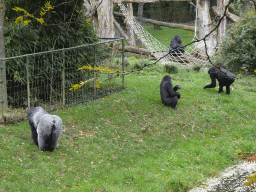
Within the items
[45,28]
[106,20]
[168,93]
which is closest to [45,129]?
[45,28]

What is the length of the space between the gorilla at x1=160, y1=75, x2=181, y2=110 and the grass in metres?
0.22

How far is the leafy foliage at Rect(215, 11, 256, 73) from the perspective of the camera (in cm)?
1494

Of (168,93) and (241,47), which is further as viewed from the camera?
(241,47)

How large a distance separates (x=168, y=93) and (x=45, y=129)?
486 centimetres

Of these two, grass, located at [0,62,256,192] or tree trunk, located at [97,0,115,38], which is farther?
tree trunk, located at [97,0,115,38]

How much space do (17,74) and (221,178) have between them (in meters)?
5.56

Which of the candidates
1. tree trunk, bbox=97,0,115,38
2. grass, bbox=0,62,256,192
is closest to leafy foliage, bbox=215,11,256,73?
grass, bbox=0,62,256,192

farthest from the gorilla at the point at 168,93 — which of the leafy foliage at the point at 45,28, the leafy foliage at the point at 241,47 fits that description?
the leafy foliage at the point at 241,47

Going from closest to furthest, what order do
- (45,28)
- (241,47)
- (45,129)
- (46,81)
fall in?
(45,129) < (46,81) < (45,28) < (241,47)

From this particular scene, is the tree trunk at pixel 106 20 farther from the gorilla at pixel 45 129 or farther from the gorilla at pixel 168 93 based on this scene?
the gorilla at pixel 45 129

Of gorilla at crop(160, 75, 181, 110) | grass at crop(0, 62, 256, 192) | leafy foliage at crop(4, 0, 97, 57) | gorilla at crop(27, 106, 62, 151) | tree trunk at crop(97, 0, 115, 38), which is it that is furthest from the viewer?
tree trunk at crop(97, 0, 115, 38)

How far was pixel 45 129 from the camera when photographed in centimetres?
591

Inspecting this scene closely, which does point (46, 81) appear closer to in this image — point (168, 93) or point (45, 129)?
point (45, 129)

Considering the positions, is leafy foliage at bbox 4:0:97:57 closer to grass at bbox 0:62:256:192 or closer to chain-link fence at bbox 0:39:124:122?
chain-link fence at bbox 0:39:124:122
